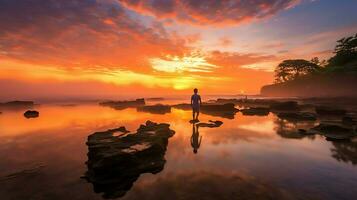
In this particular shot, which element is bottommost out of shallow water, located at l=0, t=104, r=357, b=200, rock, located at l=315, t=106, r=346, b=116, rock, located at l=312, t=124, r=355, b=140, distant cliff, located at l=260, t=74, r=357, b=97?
shallow water, located at l=0, t=104, r=357, b=200

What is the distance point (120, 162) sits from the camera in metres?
7.70

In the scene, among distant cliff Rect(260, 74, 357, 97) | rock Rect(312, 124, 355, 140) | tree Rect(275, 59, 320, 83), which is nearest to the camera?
rock Rect(312, 124, 355, 140)

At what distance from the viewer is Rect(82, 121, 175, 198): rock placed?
6598 mm

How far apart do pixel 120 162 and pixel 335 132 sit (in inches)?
584

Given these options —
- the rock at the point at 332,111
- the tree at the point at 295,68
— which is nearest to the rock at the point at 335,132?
the rock at the point at 332,111

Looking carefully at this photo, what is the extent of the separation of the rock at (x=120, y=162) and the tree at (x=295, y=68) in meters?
92.6

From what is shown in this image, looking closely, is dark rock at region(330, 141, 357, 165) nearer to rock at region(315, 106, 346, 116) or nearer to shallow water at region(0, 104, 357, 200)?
shallow water at region(0, 104, 357, 200)

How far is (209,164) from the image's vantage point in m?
8.46

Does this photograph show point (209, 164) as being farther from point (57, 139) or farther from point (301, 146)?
point (57, 139)

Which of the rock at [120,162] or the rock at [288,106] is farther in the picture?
the rock at [288,106]

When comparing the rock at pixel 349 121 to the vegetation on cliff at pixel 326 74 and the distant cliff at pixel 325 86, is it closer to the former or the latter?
the vegetation on cliff at pixel 326 74

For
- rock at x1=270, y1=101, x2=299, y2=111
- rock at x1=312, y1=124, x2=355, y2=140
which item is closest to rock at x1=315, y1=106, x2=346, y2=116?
rock at x1=270, y1=101, x2=299, y2=111

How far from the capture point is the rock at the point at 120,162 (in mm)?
6598

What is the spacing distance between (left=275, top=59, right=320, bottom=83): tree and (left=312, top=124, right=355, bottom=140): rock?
8145cm
